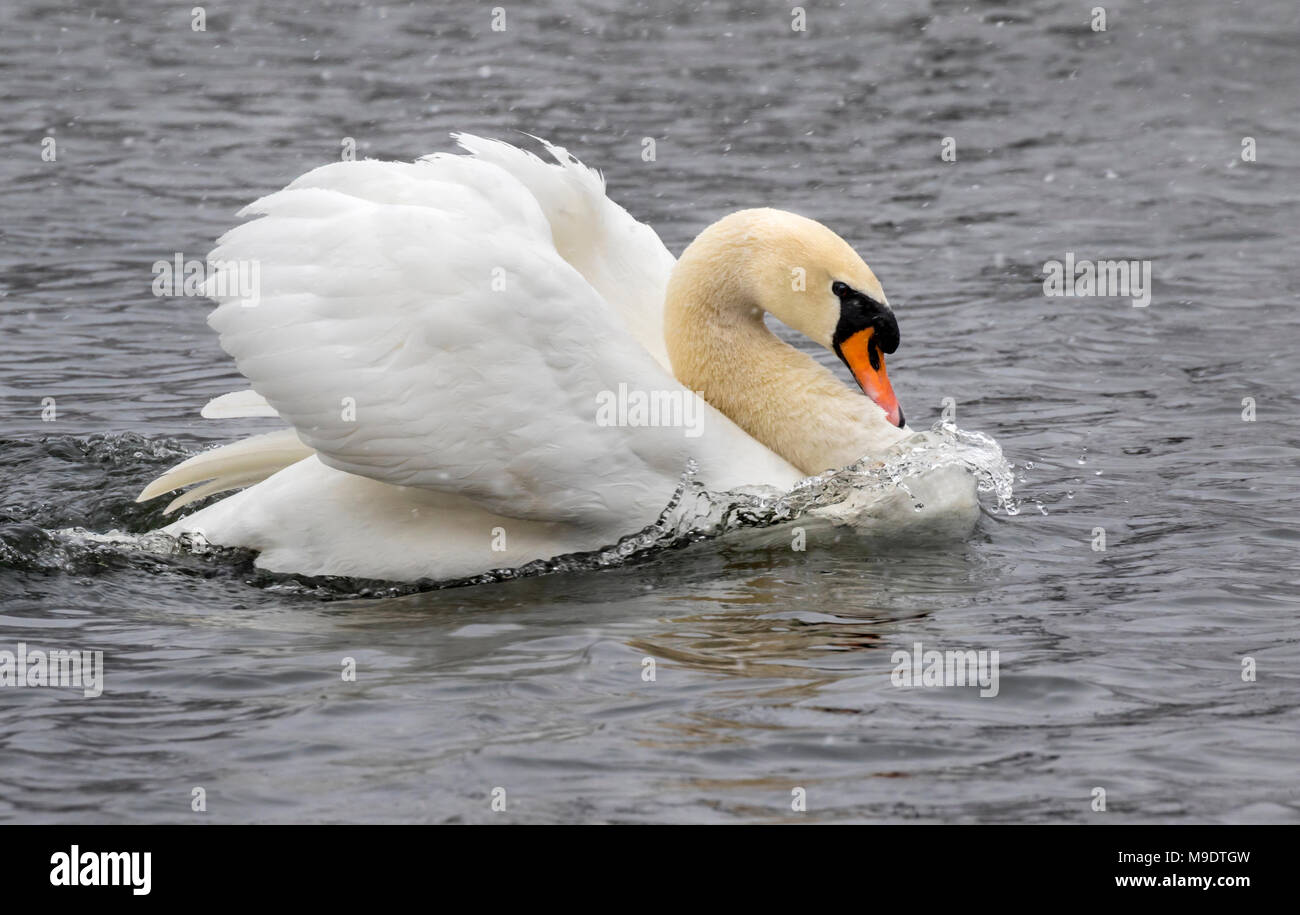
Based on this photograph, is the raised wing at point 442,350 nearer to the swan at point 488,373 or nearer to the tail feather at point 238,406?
the swan at point 488,373

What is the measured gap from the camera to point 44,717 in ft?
18.5

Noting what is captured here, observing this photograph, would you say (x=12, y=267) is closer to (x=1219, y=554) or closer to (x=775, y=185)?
(x=775, y=185)

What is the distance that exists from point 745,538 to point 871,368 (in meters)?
0.80

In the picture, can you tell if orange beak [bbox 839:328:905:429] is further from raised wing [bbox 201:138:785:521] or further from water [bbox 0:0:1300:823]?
raised wing [bbox 201:138:785:521]

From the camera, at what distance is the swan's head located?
715cm

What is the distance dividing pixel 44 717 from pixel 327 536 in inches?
60.7

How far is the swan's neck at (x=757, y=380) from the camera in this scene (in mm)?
7199

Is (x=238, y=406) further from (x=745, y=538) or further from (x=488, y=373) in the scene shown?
(x=745, y=538)

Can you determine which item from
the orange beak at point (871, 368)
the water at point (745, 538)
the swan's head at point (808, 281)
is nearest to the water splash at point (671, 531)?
the water at point (745, 538)

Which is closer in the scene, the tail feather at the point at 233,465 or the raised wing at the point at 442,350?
the raised wing at the point at 442,350

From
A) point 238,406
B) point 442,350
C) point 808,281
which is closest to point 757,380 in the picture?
point 808,281

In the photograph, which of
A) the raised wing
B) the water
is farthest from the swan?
the water

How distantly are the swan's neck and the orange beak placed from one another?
0.14ft

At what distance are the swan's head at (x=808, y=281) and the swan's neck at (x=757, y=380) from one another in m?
0.03
